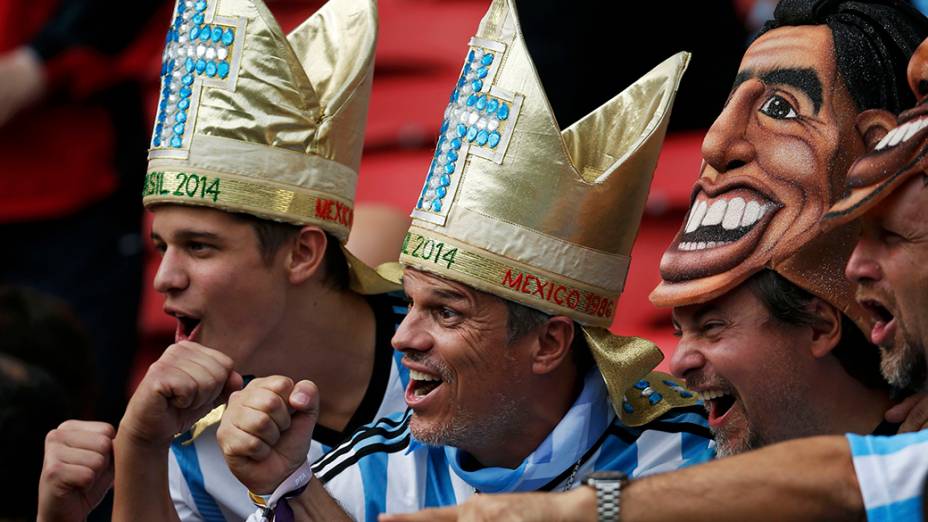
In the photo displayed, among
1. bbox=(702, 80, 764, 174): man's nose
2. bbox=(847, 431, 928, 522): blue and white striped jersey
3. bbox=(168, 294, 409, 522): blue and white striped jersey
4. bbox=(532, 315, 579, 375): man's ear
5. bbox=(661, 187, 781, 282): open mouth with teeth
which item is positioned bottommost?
bbox=(168, 294, 409, 522): blue and white striped jersey

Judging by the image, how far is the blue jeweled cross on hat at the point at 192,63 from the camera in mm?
4414

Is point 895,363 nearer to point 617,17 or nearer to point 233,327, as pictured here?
point 233,327

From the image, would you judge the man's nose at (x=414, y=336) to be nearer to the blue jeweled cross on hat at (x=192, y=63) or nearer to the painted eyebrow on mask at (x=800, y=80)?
the blue jeweled cross on hat at (x=192, y=63)

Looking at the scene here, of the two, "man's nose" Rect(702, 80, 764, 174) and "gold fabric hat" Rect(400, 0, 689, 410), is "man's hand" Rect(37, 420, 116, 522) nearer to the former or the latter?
"gold fabric hat" Rect(400, 0, 689, 410)

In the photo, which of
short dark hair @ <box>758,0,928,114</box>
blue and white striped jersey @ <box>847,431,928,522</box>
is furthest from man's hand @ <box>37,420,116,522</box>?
blue and white striped jersey @ <box>847,431,928,522</box>

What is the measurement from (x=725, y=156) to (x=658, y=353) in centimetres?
60

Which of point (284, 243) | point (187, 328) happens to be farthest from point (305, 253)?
point (187, 328)

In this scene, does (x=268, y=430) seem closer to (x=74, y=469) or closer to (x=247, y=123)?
(x=74, y=469)

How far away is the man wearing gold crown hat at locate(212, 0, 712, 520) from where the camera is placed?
391 cm

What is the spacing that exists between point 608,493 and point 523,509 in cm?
13

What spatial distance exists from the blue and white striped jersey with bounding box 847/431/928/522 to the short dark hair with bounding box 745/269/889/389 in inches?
41.9

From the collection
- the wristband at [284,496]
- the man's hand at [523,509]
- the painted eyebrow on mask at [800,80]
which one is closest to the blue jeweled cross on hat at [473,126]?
the painted eyebrow on mask at [800,80]

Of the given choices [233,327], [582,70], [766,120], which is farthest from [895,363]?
[582,70]

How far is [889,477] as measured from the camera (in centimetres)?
238
